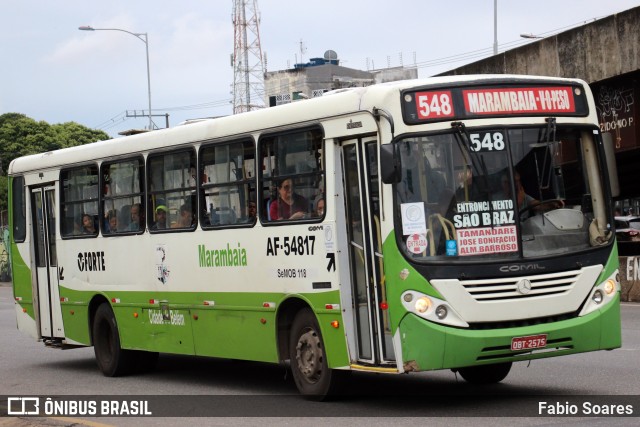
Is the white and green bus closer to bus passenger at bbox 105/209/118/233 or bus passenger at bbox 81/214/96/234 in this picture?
bus passenger at bbox 105/209/118/233

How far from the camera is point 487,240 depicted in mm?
10812

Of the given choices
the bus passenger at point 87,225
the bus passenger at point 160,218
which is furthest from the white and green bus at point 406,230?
the bus passenger at point 87,225

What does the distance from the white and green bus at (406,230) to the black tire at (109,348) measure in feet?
7.17

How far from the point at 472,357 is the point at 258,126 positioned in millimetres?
3810

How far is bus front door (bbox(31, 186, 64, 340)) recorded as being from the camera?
700 inches

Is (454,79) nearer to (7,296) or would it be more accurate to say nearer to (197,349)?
(197,349)

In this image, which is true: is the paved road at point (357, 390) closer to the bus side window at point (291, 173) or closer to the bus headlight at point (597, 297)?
the bus headlight at point (597, 297)

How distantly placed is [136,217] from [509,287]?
6455 millimetres

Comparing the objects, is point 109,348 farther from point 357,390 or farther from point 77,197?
point 357,390

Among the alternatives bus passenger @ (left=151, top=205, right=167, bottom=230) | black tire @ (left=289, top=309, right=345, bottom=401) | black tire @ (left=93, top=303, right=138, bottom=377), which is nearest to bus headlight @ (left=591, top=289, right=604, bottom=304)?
black tire @ (left=289, top=309, right=345, bottom=401)

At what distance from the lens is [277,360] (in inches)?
502

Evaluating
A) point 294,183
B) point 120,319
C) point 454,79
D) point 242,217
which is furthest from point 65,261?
point 454,79

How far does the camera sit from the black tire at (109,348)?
1631cm

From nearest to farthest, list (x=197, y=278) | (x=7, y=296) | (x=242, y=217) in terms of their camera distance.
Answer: (x=242, y=217) < (x=197, y=278) < (x=7, y=296)
